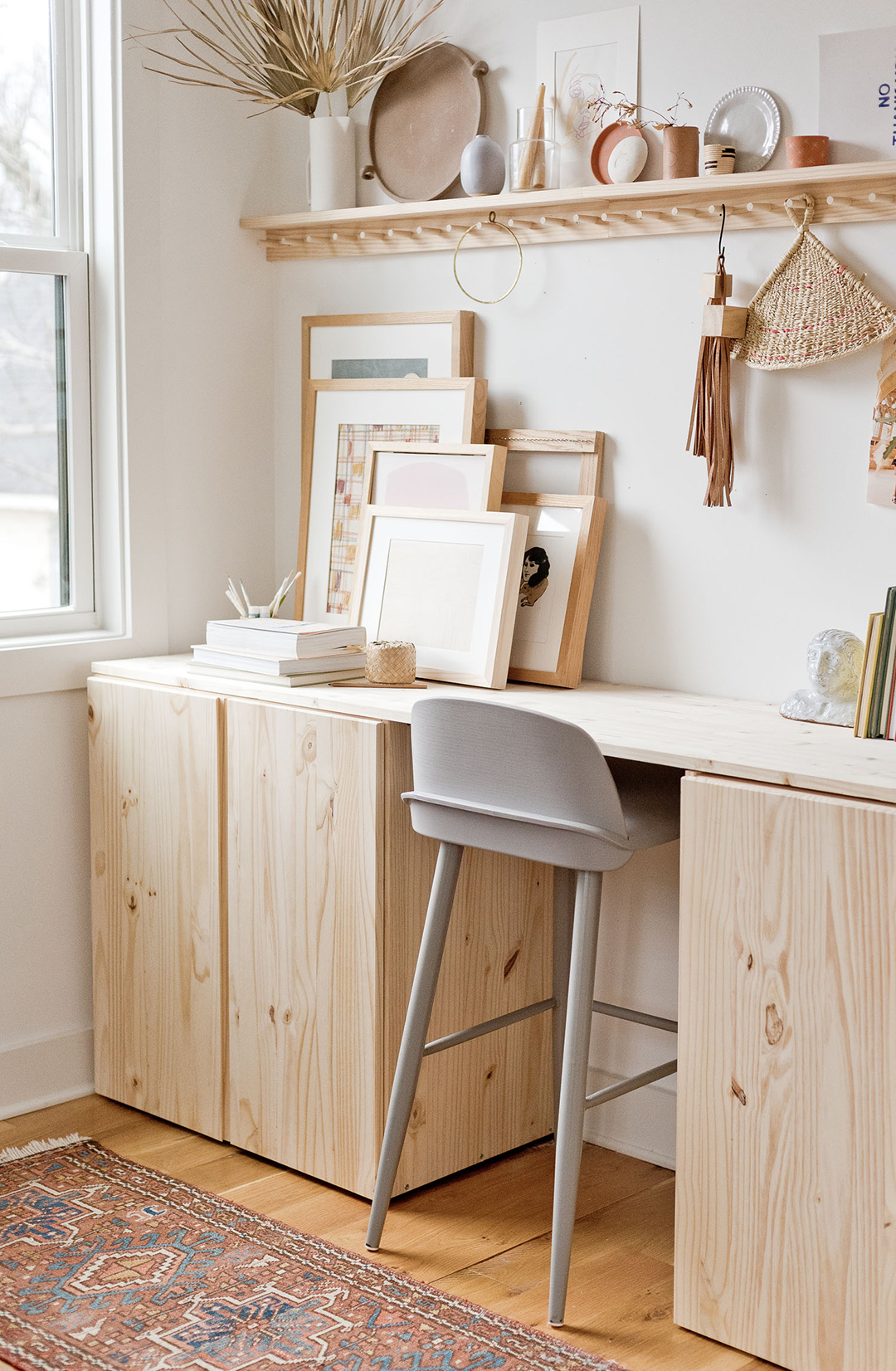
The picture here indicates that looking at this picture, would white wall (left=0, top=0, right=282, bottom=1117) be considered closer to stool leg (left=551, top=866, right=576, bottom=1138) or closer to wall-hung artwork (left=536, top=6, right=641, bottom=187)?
wall-hung artwork (left=536, top=6, right=641, bottom=187)

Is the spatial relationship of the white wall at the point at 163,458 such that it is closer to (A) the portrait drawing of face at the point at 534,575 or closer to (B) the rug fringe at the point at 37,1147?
(B) the rug fringe at the point at 37,1147

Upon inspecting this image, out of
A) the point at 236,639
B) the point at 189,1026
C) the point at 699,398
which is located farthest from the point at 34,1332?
the point at 699,398

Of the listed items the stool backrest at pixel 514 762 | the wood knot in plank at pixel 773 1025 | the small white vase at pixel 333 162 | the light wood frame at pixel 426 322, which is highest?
the small white vase at pixel 333 162

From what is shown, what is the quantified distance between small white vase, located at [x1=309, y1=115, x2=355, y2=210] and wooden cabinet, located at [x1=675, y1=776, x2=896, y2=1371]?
1.53 metres

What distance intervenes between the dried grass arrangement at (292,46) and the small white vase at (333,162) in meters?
0.05

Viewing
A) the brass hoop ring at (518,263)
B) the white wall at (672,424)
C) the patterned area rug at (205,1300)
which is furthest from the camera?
the brass hoop ring at (518,263)

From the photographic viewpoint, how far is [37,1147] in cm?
254

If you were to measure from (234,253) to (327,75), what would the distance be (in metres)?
0.41

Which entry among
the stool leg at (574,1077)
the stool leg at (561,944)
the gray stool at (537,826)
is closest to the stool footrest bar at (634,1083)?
the gray stool at (537,826)

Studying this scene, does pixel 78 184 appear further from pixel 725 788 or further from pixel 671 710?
pixel 725 788

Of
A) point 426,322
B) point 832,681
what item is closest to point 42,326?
point 426,322

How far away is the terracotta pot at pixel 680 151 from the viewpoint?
2318 mm

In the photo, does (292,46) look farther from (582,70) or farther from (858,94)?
(858,94)

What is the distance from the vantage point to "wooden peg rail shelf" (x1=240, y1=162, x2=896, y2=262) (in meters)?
2.16
